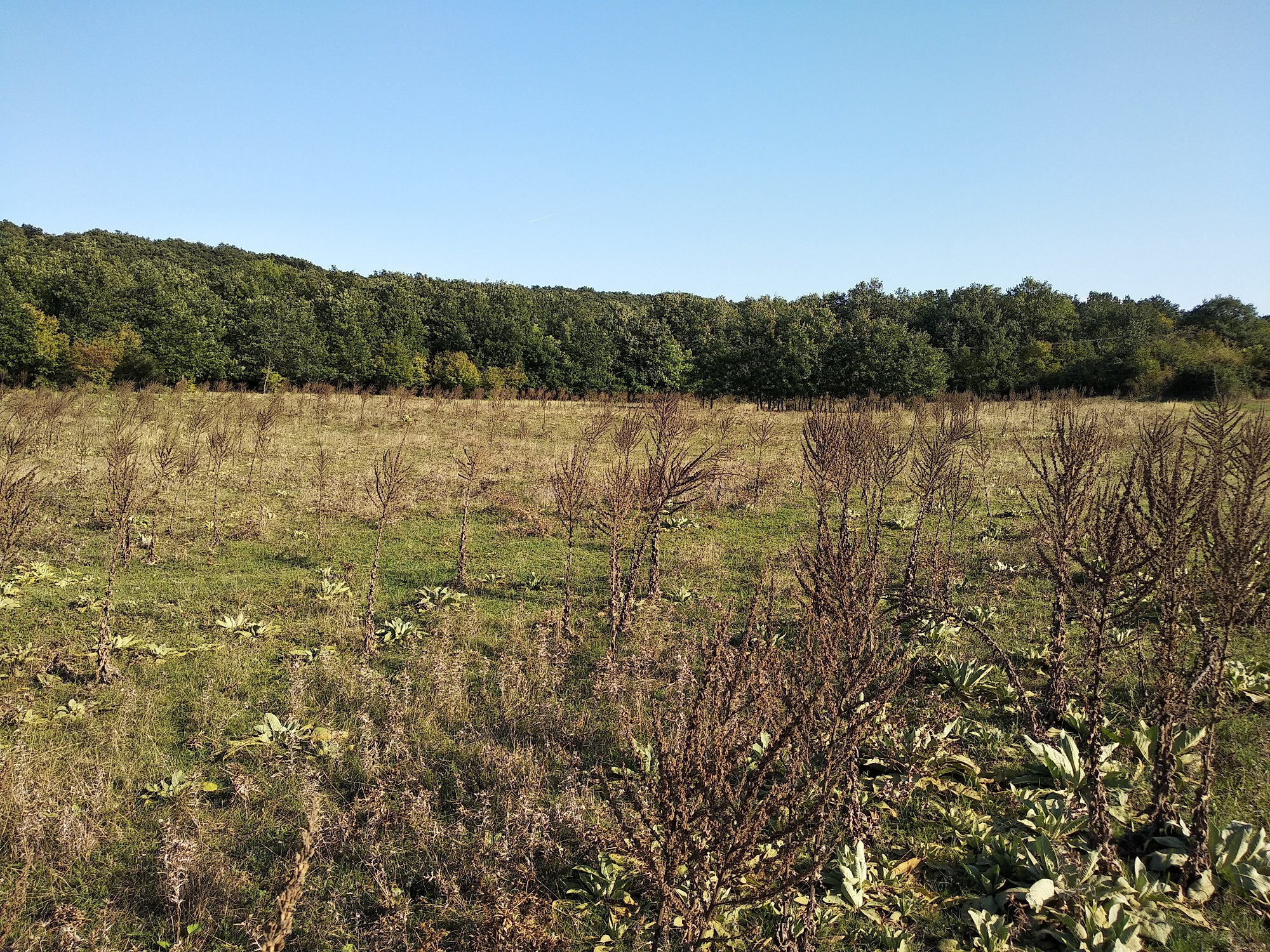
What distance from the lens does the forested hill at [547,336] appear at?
3828 centimetres

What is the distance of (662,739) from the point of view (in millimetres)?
3125

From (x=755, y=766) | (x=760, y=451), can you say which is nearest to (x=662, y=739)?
(x=755, y=766)

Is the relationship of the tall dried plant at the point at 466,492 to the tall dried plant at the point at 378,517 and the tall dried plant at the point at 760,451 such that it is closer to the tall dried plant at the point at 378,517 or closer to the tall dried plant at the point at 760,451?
the tall dried plant at the point at 378,517

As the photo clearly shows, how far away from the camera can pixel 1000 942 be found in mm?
3914

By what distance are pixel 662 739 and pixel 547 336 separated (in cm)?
5765

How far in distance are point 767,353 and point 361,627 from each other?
47459 millimetres

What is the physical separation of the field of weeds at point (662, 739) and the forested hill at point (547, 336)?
34493 millimetres

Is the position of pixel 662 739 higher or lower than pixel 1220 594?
lower

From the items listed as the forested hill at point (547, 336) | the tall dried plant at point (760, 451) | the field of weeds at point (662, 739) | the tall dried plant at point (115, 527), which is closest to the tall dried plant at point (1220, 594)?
the field of weeds at point (662, 739)

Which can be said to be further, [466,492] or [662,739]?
[466,492]

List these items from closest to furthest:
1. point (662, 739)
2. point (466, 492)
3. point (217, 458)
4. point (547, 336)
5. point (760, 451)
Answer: point (662, 739), point (466, 492), point (217, 458), point (760, 451), point (547, 336)

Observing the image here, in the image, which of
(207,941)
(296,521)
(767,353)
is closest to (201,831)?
(207,941)

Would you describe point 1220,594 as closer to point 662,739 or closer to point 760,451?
point 662,739

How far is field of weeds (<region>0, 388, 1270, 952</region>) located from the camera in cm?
400
